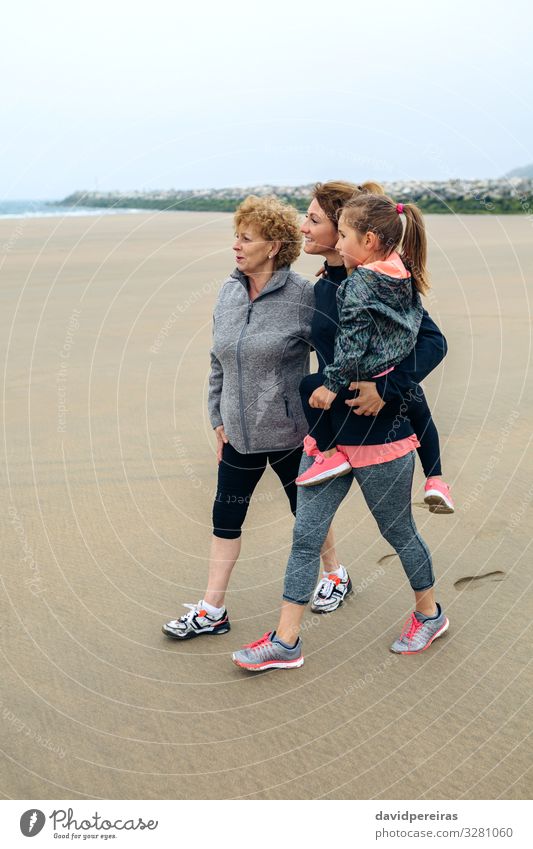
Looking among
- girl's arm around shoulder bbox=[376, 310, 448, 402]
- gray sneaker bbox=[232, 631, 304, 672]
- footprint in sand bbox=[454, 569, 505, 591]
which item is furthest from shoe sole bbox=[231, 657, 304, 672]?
girl's arm around shoulder bbox=[376, 310, 448, 402]

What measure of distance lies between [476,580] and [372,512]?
1.10m

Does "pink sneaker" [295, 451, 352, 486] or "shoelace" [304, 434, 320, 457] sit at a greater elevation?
"shoelace" [304, 434, 320, 457]

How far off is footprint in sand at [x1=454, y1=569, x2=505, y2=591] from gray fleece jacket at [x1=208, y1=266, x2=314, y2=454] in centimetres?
115

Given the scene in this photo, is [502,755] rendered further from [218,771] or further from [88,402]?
[88,402]

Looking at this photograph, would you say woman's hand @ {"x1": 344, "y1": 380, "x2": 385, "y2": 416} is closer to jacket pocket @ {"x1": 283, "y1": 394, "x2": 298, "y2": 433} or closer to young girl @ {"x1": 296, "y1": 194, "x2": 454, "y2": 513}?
young girl @ {"x1": 296, "y1": 194, "x2": 454, "y2": 513}

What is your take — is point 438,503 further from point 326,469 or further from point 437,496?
point 326,469

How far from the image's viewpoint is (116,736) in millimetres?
3350

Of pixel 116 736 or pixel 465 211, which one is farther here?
pixel 465 211

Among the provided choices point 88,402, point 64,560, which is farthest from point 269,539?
point 88,402

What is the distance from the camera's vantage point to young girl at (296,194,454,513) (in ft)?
10.9

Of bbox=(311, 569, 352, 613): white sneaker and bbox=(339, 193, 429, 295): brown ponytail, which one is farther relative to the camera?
bbox=(311, 569, 352, 613): white sneaker

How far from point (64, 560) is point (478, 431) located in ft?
10.6

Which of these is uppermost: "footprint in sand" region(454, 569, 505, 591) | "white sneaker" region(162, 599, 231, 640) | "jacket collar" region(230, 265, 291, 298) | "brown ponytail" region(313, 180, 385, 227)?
"brown ponytail" region(313, 180, 385, 227)

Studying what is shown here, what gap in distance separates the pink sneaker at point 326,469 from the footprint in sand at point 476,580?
1185 millimetres
